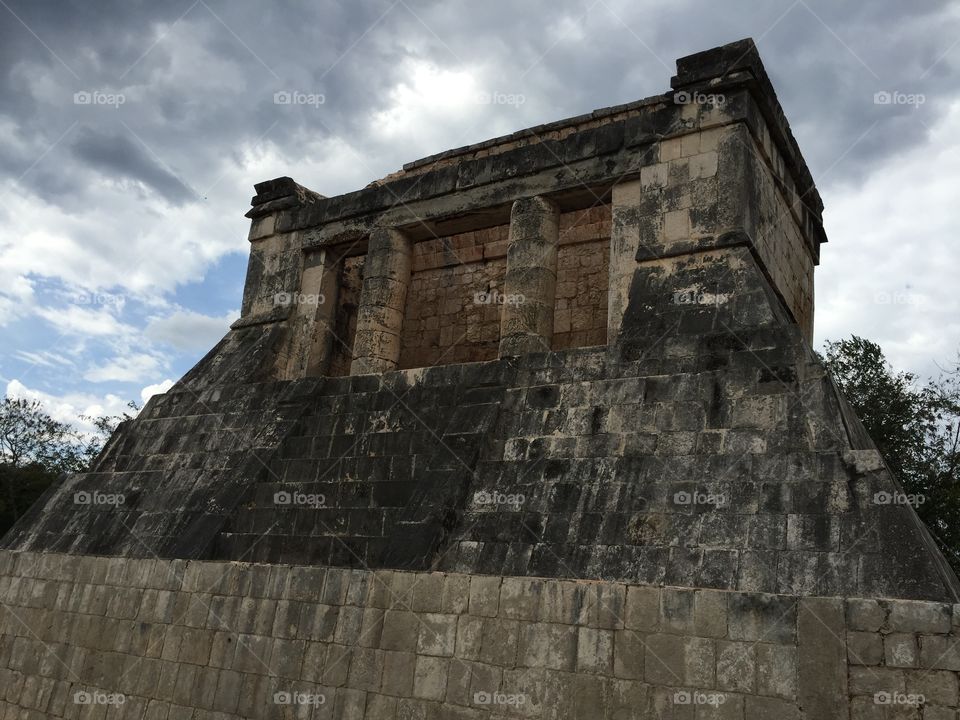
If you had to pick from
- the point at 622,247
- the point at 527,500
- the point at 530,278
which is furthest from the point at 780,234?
the point at 527,500

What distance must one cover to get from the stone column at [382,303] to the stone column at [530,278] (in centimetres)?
145

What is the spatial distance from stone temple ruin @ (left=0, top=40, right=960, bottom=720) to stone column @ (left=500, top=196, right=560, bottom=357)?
32 millimetres

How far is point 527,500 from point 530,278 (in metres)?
2.80

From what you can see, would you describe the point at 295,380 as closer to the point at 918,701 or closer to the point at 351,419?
the point at 351,419

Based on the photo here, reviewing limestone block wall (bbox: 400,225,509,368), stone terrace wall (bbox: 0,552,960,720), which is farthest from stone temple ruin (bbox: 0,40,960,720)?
limestone block wall (bbox: 400,225,509,368)

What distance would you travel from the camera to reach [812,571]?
490cm

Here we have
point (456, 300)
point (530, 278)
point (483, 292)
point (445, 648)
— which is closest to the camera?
point (445, 648)

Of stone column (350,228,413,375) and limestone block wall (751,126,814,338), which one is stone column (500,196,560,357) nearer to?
stone column (350,228,413,375)

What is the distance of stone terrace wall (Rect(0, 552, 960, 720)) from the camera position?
4.59 m

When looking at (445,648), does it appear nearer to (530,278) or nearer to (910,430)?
(530,278)

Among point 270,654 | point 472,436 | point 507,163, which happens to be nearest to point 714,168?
point 507,163

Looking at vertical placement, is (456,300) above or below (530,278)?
above

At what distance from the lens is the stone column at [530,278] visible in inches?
316

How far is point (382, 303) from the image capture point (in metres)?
9.09
